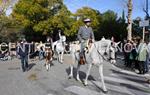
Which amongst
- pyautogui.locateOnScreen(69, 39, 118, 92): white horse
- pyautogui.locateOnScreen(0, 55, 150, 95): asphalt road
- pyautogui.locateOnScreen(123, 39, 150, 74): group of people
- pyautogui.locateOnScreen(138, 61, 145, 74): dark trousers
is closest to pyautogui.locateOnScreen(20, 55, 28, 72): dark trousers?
pyautogui.locateOnScreen(0, 55, 150, 95): asphalt road

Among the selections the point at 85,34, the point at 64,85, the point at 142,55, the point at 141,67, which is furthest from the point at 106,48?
the point at 141,67

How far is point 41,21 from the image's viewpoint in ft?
213

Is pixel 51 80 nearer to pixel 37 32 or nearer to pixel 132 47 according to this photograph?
pixel 132 47

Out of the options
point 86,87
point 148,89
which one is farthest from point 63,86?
point 148,89

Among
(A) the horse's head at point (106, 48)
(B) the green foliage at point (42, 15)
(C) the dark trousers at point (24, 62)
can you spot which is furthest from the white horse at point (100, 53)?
(B) the green foliage at point (42, 15)

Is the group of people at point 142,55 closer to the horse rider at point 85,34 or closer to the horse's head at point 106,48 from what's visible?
the horse rider at point 85,34

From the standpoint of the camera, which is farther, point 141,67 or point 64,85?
point 141,67

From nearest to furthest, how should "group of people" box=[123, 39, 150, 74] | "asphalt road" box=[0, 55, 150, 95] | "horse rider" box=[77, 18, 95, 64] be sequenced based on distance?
1. "asphalt road" box=[0, 55, 150, 95]
2. "horse rider" box=[77, 18, 95, 64]
3. "group of people" box=[123, 39, 150, 74]

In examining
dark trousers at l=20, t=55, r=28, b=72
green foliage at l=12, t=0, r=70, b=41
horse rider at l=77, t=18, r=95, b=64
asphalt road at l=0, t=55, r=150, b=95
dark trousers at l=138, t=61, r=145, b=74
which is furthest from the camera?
green foliage at l=12, t=0, r=70, b=41

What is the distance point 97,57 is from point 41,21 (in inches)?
2008

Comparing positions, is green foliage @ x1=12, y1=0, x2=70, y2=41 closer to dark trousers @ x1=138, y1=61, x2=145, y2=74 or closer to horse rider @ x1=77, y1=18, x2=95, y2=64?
dark trousers @ x1=138, y1=61, x2=145, y2=74

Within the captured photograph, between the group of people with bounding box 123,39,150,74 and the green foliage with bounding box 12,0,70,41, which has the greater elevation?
the green foliage with bounding box 12,0,70,41

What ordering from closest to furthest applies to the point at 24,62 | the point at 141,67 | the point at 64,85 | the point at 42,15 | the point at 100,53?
the point at 100,53
the point at 64,85
the point at 141,67
the point at 24,62
the point at 42,15

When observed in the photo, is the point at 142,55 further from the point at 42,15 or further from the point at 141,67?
the point at 42,15
